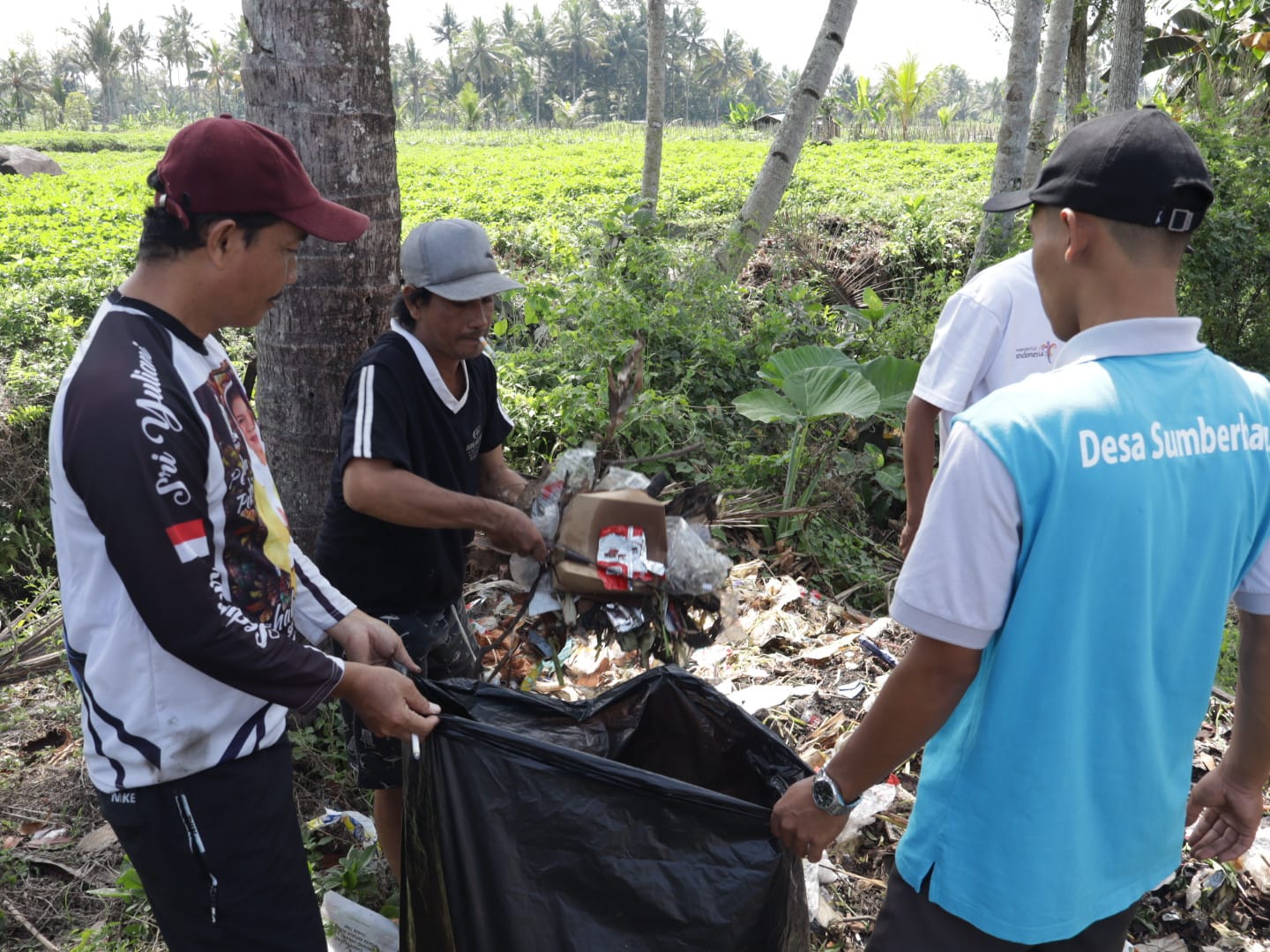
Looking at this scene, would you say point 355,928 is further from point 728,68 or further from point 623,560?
point 728,68

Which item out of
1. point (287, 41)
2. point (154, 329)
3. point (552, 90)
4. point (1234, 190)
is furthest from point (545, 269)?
point (552, 90)

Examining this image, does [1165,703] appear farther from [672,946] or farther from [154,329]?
[154,329]

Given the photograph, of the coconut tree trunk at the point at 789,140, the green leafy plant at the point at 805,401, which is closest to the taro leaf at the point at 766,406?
the green leafy plant at the point at 805,401

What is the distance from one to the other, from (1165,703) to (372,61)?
9.13 feet

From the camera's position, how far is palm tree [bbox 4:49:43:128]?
59062 mm

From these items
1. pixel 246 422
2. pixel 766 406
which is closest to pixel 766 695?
pixel 766 406

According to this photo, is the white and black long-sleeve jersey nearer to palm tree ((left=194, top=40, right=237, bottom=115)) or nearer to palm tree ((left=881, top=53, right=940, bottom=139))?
palm tree ((left=881, top=53, right=940, bottom=139))

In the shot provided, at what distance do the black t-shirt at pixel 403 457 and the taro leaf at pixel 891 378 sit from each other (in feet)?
10.2

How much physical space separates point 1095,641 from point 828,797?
485 mm

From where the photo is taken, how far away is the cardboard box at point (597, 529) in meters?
2.38

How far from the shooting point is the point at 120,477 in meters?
1.39

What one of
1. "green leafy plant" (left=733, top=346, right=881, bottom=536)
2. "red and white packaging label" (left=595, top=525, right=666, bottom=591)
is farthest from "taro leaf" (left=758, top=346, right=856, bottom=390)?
"red and white packaging label" (left=595, top=525, right=666, bottom=591)

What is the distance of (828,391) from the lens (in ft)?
16.1

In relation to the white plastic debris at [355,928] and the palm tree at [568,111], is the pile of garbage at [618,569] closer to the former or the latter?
the white plastic debris at [355,928]
